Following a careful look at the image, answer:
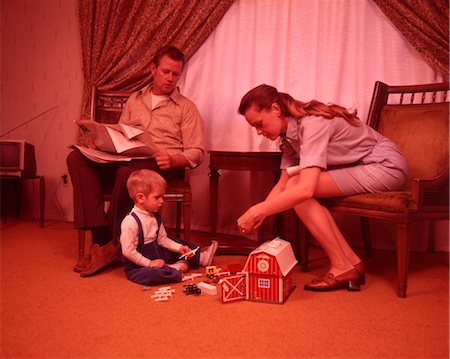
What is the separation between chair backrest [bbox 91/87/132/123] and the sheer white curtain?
1.74 ft

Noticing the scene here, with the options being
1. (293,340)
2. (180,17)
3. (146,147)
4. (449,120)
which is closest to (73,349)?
(293,340)

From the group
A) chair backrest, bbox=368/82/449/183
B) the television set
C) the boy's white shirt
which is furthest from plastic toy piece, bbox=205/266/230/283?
the television set

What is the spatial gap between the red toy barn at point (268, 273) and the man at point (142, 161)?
2.66 feet

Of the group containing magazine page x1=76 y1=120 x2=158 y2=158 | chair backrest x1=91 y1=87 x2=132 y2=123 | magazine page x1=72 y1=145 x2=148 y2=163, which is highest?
chair backrest x1=91 y1=87 x2=132 y2=123

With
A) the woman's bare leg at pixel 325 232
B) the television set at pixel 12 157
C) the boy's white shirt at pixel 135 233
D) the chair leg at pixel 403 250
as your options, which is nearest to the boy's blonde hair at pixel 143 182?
the boy's white shirt at pixel 135 233

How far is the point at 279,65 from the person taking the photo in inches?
125

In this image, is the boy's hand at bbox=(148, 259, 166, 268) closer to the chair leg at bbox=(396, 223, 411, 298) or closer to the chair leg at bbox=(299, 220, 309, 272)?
the chair leg at bbox=(299, 220, 309, 272)

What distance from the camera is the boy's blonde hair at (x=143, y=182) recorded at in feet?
7.11

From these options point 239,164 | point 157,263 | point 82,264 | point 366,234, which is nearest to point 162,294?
point 157,263

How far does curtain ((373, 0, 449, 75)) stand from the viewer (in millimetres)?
2695

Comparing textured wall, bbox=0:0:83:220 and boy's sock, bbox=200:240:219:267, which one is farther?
textured wall, bbox=0:0:83:220

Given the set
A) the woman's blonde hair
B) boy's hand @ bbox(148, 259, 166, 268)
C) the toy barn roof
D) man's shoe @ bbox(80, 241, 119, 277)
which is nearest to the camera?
the toy barn roof

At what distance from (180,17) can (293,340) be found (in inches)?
103

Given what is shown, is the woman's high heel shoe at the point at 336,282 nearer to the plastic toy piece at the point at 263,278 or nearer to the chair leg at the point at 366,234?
the plastic toy piece at the point at 263,278
